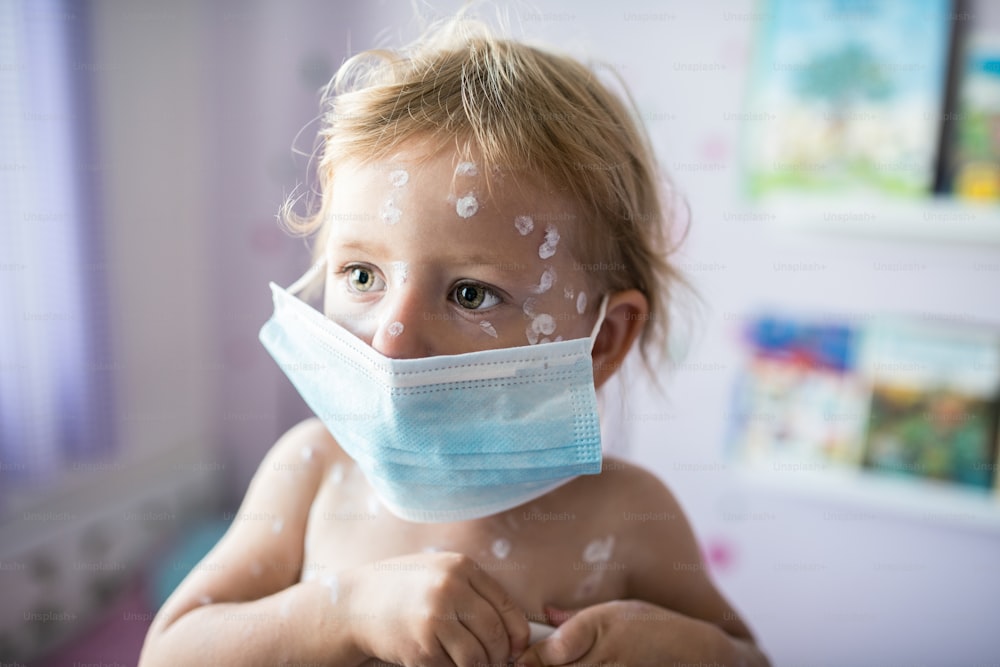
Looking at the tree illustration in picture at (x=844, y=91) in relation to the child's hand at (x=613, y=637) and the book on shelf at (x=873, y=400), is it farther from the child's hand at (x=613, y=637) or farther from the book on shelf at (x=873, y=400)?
the child's hand at (x=613, y=637)

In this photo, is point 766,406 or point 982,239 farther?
point 766,406

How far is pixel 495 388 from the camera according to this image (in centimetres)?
71

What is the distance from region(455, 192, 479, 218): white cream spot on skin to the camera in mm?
689

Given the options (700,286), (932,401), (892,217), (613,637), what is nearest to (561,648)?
(613,637)

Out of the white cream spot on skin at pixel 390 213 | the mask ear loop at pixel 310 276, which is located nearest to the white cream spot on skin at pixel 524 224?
the white cream spot on skin at pixel 390 213

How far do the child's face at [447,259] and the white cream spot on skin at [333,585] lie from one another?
9.4 inches

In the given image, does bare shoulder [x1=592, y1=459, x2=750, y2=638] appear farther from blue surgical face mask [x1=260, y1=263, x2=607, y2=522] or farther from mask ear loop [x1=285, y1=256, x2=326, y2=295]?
mask ear loop [x1=285, y1=256, x2=326, y2=295]

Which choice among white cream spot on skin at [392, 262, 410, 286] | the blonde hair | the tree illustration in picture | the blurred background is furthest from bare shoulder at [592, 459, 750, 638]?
the tree illustration in picture

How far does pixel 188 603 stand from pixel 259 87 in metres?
1.64

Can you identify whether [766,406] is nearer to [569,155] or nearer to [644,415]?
[644,415]

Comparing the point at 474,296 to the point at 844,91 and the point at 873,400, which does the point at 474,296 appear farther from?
the point at 873,400

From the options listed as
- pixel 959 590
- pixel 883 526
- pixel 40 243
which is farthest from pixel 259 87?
pixel 959 590

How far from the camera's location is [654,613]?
0.77 metres

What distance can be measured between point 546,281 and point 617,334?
157mm
